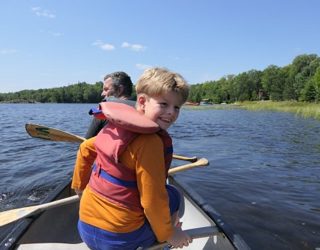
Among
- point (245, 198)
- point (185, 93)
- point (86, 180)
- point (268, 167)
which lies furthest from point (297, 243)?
point (268, 167)

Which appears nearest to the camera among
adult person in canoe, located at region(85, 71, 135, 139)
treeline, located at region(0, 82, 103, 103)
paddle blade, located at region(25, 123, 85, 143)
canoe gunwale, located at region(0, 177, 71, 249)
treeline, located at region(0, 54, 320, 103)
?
canoe gunwale, located at region(0, 177, 71, 249)

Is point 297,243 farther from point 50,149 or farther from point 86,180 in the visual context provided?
point 50,149

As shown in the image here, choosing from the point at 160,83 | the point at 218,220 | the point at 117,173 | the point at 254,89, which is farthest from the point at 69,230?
the point at 254,89

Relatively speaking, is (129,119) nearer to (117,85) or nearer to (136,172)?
(136,172)

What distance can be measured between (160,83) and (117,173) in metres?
0.54

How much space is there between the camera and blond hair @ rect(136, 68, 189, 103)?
2012mm

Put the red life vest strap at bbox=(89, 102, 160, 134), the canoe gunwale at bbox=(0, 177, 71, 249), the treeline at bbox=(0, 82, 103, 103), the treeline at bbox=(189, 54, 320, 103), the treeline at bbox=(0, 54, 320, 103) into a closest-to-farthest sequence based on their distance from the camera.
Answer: the red life vest strap at bbox=(89, 102, 160, 134) → the canoe gunwale at bbox=(0, 177, 71, 249) → the treeline at bbox=(189, 54, 320, 103) → the treeline at bbox=(0, 54, 320, 103) → the treeline at bbox=(0, 82, 103, 103)

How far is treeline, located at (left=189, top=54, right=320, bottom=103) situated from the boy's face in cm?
5756

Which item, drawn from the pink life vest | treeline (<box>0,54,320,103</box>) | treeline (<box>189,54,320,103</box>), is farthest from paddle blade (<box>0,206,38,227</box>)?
treeline (<box>189,54,320,103</box>)

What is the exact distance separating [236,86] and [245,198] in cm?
9479

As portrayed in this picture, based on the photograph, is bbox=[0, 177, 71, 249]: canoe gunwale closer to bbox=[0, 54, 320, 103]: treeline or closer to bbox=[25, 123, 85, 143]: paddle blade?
bbox=[25, 123, 85, 143]: paddle blade

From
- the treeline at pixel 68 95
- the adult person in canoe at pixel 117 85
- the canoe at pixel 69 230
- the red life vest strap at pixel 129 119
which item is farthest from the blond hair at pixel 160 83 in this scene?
the treeline at pixel 68 95

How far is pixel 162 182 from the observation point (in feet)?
6.52

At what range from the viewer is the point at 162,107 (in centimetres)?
206
